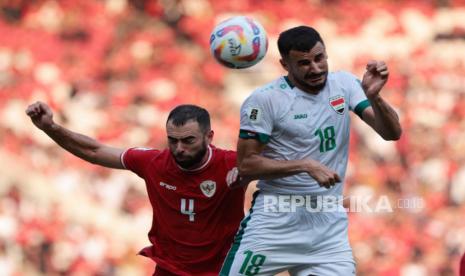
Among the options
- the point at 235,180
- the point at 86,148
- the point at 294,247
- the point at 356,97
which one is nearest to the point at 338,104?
the point at 356,97

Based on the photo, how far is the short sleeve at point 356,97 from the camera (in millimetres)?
7008

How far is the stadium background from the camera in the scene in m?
12.9

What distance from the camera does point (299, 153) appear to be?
6.96m

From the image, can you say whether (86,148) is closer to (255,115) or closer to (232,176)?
(232,176)

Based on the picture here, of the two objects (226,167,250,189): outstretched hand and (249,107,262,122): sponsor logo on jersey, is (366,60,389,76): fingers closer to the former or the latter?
(249,107,262,122): sponsor logo on jersey

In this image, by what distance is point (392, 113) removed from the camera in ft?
22.2

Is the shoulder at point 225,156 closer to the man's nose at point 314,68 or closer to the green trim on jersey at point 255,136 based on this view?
the green trim on jersey at point 255,136

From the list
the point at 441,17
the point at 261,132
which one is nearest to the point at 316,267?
the point at 261,132

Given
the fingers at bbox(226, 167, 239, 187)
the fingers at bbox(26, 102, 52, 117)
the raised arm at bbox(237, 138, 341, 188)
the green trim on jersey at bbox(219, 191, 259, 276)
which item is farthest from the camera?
the fingers at bbox(26, 102, 52, 117)

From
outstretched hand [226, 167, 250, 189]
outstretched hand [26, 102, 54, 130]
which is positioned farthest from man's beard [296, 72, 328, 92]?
outstretched hand [26, 102, 54, 130]

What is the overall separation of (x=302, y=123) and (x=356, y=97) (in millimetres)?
412

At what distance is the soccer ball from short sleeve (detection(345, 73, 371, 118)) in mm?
721

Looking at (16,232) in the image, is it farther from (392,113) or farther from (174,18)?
(392,113)

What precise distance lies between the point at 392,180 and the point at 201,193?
5.95m
